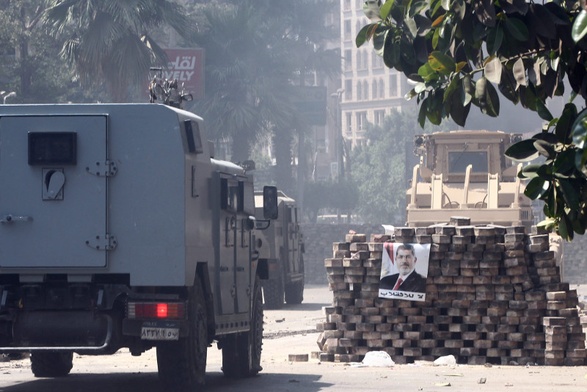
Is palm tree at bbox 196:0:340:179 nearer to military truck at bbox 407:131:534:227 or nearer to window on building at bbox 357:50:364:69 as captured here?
military truck at bbox 407:131:534:227

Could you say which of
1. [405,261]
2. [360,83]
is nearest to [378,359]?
[405,261]

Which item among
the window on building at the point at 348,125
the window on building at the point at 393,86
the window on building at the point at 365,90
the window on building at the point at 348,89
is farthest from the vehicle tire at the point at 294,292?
the window on building at the point at 348,89

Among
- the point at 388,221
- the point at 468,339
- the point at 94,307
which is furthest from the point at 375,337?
the point at 388,221

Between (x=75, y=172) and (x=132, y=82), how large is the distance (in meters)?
23.9

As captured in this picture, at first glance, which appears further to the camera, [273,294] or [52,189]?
[273,294]

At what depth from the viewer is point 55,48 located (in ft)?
134

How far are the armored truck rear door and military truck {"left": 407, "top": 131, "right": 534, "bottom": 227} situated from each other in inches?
549

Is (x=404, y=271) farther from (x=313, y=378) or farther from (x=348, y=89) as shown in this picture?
(x=348, y=89)

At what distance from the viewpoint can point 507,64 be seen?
7.91 m

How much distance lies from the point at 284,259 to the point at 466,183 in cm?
782

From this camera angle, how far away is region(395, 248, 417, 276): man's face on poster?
53.8 feet

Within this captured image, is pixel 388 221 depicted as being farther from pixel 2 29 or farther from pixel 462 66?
pixel 462 66

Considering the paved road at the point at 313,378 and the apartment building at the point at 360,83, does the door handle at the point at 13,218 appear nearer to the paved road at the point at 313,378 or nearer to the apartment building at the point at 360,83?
the paved road at the point at 313,378

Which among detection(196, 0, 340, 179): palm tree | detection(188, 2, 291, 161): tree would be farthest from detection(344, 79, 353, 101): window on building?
detection(188, 2, 291, 161): tree
